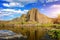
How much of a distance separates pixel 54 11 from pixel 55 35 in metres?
0.59

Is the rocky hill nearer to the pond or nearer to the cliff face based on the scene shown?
the cliff face

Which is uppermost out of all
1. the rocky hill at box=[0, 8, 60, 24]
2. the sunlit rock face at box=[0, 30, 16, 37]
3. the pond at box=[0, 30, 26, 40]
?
the rocky hill at box=[0, 8, 60, 24]

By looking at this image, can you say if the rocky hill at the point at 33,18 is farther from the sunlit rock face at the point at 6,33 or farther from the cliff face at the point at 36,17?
the sunlit rock face at the point at 6,33

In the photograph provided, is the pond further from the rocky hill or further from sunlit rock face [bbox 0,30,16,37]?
the rocky hill

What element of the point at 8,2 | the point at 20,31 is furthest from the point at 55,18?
the point at 8,2

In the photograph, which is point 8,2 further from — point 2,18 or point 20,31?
point 20,31

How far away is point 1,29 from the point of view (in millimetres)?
3814

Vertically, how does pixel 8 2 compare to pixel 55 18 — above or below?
above

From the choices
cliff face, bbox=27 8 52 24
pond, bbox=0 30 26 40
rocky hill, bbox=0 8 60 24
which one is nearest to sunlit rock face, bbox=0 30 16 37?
pond, bbox=0 30 26 40

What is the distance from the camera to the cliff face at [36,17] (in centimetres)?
377

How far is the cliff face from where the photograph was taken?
12.4ft

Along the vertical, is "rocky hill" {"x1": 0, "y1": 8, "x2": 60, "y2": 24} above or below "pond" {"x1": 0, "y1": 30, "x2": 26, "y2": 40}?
above

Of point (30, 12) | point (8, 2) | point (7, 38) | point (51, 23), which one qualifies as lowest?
point (7, 38)

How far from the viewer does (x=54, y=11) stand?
3861 mm
